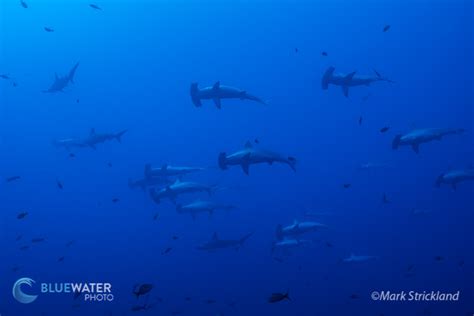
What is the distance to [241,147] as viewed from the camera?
28.5 metres

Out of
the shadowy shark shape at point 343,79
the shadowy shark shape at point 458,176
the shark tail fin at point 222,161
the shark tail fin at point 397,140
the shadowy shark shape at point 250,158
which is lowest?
the shark tail fin at point 222,161

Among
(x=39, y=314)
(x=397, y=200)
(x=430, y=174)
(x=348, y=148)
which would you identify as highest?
(x=348, y=148)

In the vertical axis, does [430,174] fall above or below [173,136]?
below

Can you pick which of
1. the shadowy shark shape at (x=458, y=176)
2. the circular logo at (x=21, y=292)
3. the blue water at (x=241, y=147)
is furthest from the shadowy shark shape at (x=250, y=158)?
the shadowy shark shape at (x=458, y=176)

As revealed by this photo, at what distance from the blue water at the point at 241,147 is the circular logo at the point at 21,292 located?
0.08 metres

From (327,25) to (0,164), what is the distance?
21.8 meters

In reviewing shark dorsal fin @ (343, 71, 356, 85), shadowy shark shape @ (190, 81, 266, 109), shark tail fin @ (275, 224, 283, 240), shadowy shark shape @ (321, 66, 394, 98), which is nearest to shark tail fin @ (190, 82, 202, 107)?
shadowy shark shape @ (190, 81, 266, 109)

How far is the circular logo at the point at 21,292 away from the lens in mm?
5777

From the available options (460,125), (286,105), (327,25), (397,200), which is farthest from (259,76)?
(460,125)

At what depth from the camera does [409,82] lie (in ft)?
90.2

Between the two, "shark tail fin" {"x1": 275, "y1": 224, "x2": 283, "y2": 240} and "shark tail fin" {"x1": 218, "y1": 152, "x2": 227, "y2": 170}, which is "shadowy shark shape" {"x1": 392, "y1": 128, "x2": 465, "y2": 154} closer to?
"shark tail fin" {"x1": 275, "y1": 224, "x2": 283, "y2": 240}

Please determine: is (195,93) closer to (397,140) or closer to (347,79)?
(347,79)

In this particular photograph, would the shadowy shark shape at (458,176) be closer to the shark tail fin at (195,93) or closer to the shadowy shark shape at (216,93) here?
the shadowy shark shape at (216,93)

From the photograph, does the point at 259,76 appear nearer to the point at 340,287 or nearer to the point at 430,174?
the point at 430,174
